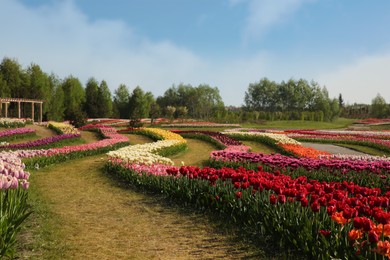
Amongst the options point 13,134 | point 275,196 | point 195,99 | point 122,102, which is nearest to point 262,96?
point 195,99

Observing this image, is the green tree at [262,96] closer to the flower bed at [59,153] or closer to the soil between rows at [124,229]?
the flower bed at [59,153]

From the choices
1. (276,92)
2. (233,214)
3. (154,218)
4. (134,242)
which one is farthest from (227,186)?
(276,92)

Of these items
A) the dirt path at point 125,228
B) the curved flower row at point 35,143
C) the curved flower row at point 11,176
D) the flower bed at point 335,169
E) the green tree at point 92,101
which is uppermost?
the green tree at point 92,101

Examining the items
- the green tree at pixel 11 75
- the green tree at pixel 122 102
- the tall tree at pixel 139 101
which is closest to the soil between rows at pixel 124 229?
the green tree at pixel 11 75

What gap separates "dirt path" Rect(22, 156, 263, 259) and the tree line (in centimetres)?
2993

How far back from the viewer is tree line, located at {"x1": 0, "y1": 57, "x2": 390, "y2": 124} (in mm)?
53219

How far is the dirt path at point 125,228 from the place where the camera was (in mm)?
5410

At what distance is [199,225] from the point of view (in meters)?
6.75

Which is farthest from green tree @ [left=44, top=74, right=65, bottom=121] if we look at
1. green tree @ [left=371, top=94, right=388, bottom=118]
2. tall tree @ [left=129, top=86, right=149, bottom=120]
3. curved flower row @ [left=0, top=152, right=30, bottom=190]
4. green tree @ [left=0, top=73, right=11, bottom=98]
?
green tree @ [left=371, top=94, right=388, bottom=118]

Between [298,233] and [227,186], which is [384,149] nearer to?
[227,186]

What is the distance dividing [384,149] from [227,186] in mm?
18401

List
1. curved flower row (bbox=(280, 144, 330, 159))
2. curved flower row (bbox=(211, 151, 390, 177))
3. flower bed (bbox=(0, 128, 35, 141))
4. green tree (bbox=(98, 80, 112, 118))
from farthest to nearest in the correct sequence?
green tree (bbox=(98, 80, 112, 118)) < flower bed (bbox=(0, 128, 35, 141)) < curved flower row (bbox=(280, 144, 330, 159)) < curved flower row (bbox=(211, 151, 390, 177))

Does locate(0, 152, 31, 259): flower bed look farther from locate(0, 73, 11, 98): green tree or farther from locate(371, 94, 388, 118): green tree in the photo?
locate(371, 94, 388, 118): green tree

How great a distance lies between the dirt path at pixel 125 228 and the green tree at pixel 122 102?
66.0 meters
